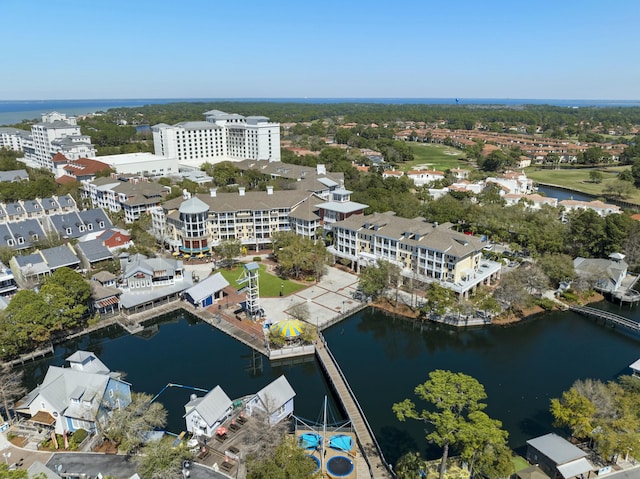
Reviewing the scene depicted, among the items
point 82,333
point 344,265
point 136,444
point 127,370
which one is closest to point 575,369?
point 344,265

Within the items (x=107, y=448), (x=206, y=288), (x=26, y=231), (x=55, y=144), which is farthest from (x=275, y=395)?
(x=55, y=144)

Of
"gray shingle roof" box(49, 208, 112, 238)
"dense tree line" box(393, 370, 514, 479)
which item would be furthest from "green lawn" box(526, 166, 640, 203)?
"gray shingle roof" box(49, 208, 112, 238)

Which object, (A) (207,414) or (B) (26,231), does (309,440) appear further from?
(B) (26,231)

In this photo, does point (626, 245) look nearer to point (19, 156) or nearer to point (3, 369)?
point (3, 369)

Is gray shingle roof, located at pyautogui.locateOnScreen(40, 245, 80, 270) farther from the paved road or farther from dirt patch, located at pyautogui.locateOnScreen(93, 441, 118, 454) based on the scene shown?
the paved road

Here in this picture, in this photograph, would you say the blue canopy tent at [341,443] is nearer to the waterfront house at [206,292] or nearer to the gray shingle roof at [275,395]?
the gray shingle roof at [275,395]

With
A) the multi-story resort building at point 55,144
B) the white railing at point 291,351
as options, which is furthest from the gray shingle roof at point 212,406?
the multi-story resort building at point 55,144
